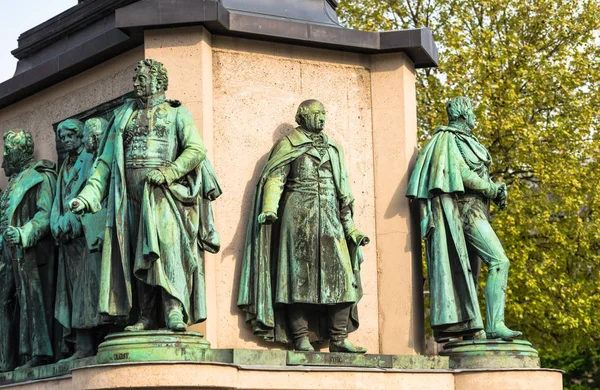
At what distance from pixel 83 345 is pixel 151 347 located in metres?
1.77

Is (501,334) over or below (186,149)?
below

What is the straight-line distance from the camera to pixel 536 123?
23562 millimetres

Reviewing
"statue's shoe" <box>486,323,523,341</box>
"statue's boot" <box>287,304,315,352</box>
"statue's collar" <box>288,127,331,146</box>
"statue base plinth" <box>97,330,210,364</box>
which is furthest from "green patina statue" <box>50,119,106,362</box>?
"statue's shoe" <box>486,323,523,341</box>

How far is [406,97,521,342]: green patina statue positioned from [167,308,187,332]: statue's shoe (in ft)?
8.58

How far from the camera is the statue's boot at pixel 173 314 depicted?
34.2 feet

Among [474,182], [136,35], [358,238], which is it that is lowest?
[358,238]

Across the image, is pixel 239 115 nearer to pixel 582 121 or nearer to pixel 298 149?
pixel 298 149

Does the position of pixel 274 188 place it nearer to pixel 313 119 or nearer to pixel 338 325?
pixel 313 119

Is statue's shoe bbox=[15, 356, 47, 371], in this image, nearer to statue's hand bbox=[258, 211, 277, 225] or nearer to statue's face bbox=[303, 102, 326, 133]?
statue's hand bbox=[258, 211, 277, 225]

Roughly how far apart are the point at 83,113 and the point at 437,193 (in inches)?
140

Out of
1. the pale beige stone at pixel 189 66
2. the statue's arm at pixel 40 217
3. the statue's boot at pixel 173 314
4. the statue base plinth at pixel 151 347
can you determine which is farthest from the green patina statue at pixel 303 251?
the statue's arm at pixel 40 217

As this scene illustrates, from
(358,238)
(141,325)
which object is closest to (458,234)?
(358,238)

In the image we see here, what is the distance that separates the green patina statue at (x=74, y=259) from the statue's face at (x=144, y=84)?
1.15 metres

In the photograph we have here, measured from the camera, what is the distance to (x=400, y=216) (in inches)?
488
